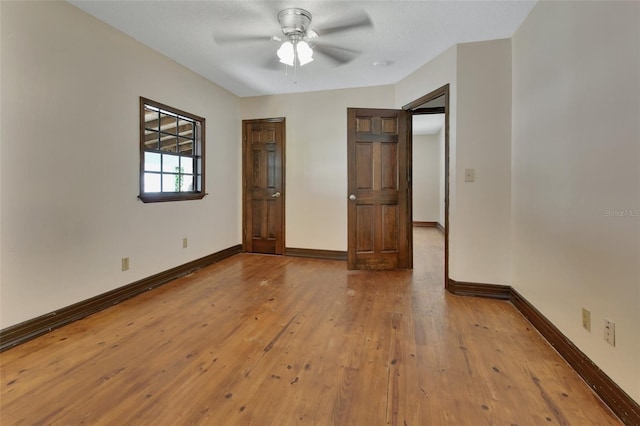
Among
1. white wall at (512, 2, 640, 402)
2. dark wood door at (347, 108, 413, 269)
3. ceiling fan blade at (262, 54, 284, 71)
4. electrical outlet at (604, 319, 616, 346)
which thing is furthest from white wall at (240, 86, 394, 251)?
electrical outlet at (604, 319, 616, 346)

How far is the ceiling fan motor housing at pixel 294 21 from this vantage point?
237cm

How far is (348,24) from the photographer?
2.58 m

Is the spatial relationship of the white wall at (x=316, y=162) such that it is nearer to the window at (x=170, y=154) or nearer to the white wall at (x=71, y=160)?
the window at (x=170, y=154)

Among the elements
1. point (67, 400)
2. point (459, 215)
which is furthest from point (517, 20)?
point (67, 400)

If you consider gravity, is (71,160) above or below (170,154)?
below

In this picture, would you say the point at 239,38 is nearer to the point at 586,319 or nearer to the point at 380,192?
the point at 380,192

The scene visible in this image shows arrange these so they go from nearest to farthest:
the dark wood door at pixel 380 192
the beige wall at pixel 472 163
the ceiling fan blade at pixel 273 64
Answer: the beige wall at pixel 472 163 → the ceiling fan blade at pixel 273 64 → the dark wood door at pixel 380 192

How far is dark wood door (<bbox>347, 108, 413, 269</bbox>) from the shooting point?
12.6 ft

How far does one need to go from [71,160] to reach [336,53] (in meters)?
2.58

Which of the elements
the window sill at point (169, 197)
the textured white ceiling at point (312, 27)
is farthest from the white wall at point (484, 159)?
the window sill at point (169, 197)

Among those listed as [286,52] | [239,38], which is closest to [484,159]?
[286,52]

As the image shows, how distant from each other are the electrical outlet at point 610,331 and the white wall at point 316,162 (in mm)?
3062

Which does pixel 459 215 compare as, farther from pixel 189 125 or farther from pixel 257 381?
pixel 189 125

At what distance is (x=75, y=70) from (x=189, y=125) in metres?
1.46
